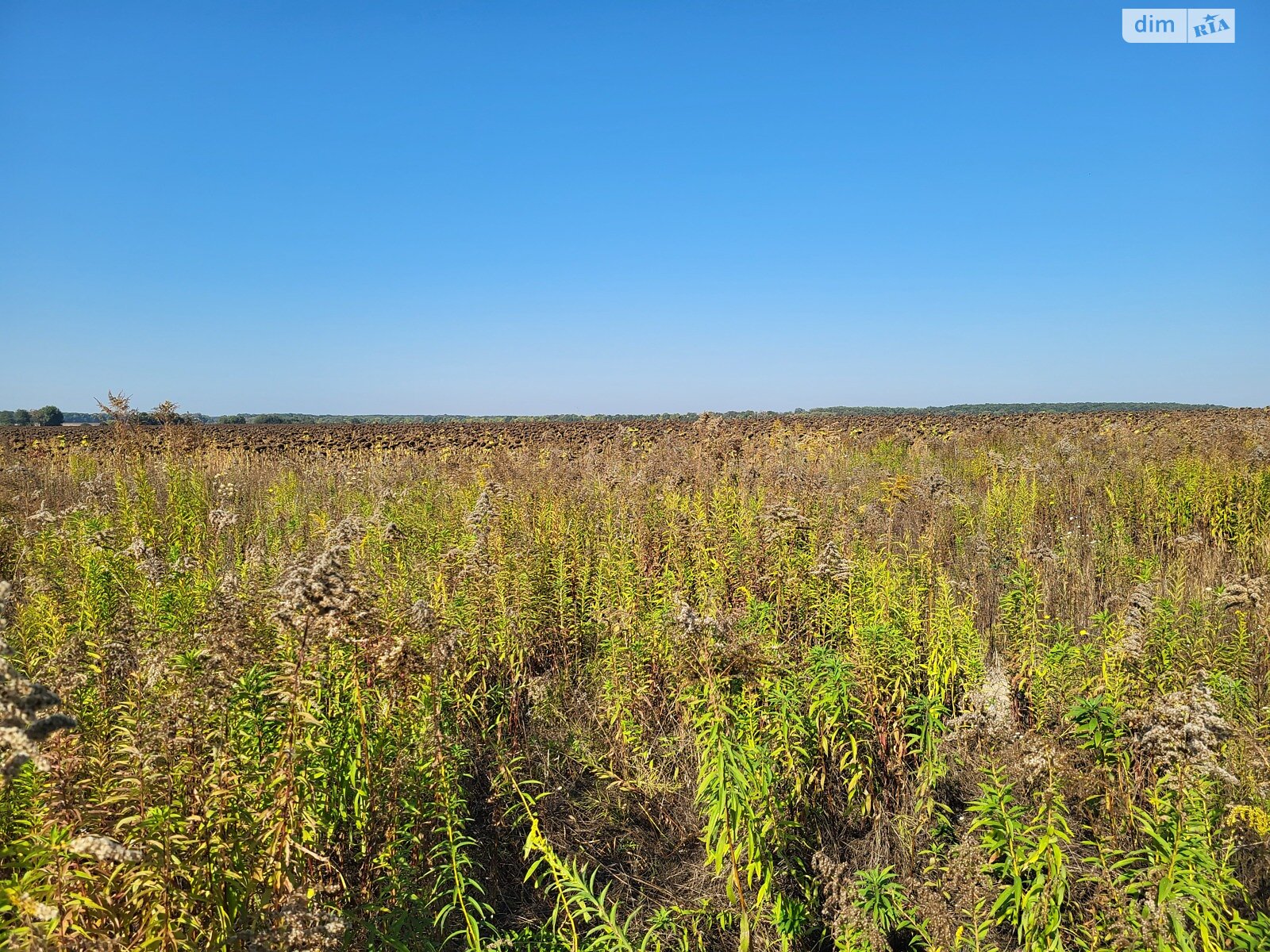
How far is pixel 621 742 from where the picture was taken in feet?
11.5

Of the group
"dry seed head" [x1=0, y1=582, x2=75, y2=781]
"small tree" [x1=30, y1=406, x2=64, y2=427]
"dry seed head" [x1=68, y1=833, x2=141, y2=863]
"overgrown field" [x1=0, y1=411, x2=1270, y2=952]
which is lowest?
"overgrown field" [x1=0, y1=411, x2=1270, y2=952]

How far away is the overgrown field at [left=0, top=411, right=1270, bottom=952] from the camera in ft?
6.10

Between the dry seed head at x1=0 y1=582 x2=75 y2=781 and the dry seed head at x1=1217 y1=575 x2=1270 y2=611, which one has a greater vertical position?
the dry seed head at x1=0 y1=582 x2=75 y2=781

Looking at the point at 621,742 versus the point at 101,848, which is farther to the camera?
the point at 621,742

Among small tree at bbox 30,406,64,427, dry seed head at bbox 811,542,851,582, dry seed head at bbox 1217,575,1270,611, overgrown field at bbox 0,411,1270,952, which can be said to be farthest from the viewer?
small tree at bbox 30,406,64,427

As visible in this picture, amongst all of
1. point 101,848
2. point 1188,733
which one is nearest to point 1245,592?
point 1188,733

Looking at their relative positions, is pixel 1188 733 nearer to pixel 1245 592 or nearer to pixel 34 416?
pixel 1245 592

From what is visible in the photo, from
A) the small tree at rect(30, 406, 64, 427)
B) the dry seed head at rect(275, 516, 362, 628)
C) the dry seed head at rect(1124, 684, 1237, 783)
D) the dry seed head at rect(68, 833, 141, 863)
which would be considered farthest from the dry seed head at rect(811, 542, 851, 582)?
the small tree at rect(30, 406, 64, 427)

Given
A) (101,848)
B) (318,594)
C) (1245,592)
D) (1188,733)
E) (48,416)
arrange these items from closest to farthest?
(101,848), (318,594), (1188,733), (1245,592), (48,416)

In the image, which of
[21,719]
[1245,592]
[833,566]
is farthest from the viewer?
[833,566]

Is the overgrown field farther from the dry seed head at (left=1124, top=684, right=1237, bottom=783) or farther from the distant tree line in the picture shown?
the distant tree line

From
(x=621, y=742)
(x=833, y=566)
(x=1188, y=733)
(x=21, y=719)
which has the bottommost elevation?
(x=621, y=742)

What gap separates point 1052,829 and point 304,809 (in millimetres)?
2375

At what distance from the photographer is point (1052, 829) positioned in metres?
2.00
